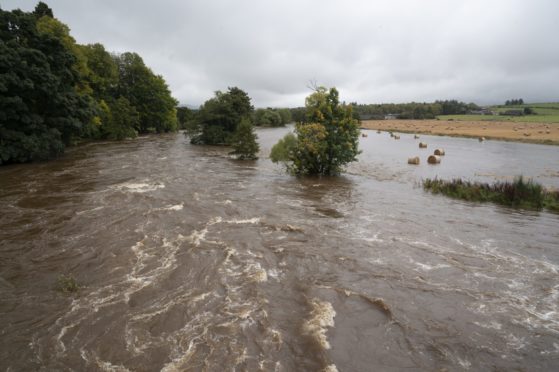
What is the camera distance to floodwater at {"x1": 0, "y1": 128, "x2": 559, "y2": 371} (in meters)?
Result: 6.09

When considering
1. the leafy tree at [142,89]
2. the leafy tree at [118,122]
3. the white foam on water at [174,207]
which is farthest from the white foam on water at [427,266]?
the leafy tree at [142,89]

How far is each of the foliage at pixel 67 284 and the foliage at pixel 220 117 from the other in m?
38.5

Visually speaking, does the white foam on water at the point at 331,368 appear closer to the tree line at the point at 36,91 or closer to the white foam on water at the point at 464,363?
the white foam on water at the point at 464,363

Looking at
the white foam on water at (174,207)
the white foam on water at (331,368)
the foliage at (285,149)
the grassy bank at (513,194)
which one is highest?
the foliage at (285,149)

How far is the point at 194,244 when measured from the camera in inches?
439

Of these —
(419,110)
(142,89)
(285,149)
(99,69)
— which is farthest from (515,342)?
(419,110)

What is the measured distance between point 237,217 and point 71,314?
→ 26.2ft

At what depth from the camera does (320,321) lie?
23.2ft

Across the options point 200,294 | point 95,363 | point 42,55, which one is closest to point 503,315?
point 200,294

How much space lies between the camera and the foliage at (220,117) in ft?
152

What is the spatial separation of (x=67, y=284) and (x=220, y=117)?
40.6 meters

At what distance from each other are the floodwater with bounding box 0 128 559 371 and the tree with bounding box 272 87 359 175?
7.15 metres

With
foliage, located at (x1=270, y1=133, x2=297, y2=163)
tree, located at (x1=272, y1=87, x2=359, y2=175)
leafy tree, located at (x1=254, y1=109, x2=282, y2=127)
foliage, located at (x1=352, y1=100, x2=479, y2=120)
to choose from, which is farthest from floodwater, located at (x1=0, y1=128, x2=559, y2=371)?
foliage, located at (x1=352, y1=100, x2=479, y2=120)

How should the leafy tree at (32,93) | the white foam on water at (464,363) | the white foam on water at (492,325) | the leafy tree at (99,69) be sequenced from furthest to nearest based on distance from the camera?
the leafy tree at (99,69) < the leafy tree at (32,93) < the white foam on water at (492,325) < the white foam on water at (464,363)
